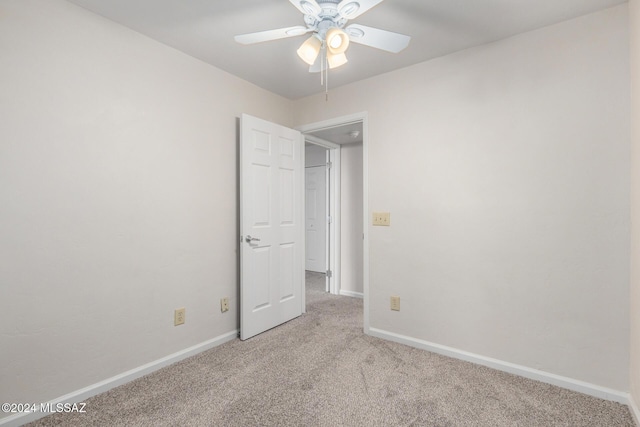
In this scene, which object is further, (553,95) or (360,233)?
(360,233)

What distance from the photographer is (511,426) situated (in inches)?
60.7

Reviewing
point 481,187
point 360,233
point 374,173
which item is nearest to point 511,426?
point 481,187

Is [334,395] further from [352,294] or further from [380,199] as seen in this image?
[352,294]

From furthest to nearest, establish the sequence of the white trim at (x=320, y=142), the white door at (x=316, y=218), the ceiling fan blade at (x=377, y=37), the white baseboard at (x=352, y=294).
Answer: the white door at (x=316, y=218)
the white baseboard at (x=352, y=294)
the white trim at (x=320, y=142)
the ceiling fan blade at (x=377, y=37)

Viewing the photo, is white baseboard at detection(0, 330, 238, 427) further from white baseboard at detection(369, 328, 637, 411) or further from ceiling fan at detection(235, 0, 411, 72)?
ceiling fan at detection(235, 0, 411, 72)

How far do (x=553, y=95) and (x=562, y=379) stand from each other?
178 cm

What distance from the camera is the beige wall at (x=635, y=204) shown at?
157cm

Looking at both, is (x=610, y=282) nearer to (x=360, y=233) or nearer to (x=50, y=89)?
(x=360, y=233)

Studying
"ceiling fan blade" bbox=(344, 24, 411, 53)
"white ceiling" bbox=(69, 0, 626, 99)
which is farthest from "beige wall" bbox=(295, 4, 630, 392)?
"ceiling fan blade" bbox=(344, 24, 411, 53)

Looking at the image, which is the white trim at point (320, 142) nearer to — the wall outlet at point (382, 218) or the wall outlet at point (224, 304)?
the wall outlet at point (382, 218)

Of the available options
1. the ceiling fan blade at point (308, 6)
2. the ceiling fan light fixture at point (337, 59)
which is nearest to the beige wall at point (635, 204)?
the ceiling fan light fixture at point (337, 59)

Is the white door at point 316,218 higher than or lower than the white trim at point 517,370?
higher

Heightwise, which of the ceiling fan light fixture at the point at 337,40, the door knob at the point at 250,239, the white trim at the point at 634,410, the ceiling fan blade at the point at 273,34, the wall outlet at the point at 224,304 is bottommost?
the white trim at the point at 634,410

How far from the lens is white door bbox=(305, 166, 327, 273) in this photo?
532 centimetres
